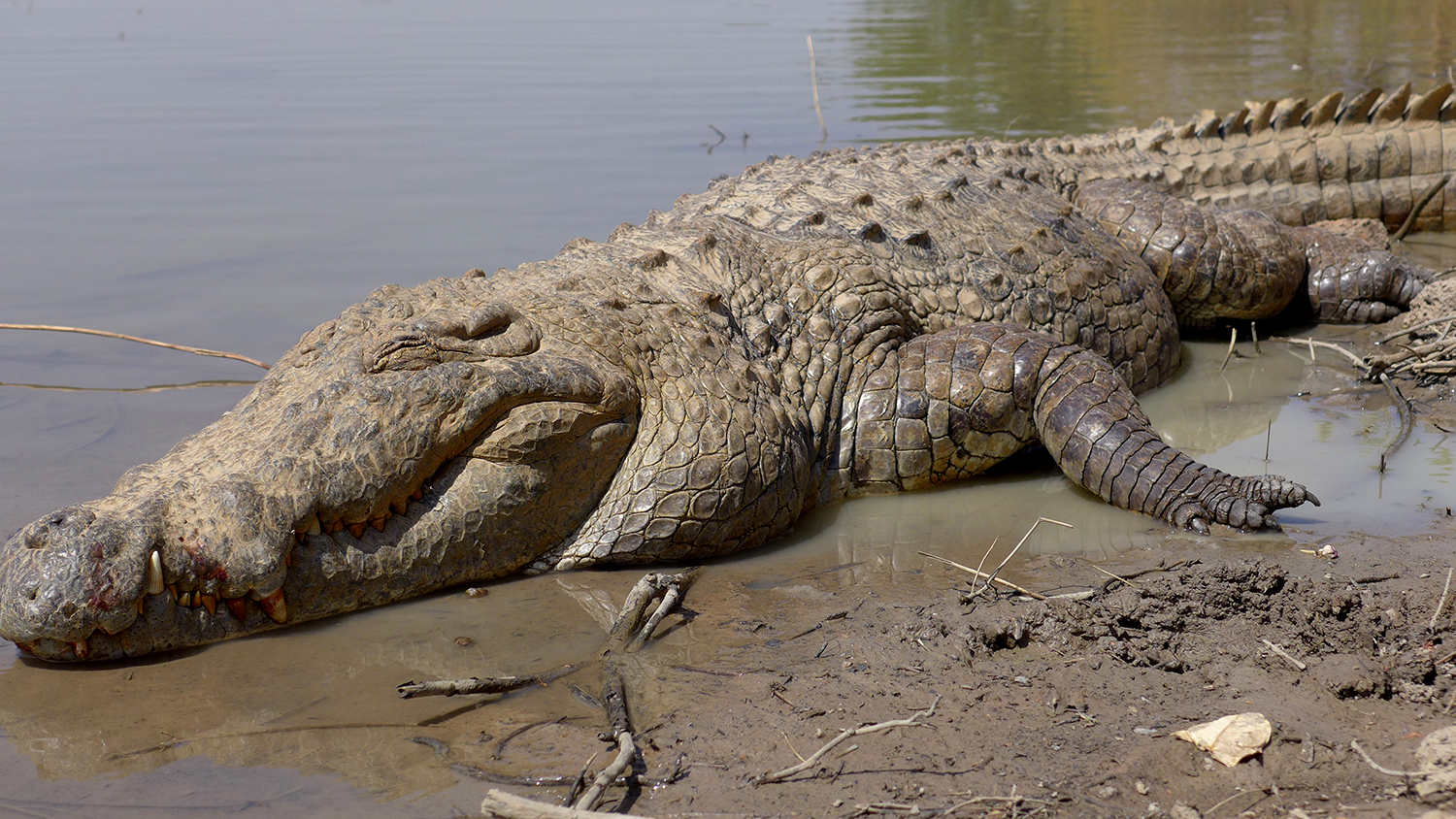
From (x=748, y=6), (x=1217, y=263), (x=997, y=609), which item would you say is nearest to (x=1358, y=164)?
(x=1217, y=263)

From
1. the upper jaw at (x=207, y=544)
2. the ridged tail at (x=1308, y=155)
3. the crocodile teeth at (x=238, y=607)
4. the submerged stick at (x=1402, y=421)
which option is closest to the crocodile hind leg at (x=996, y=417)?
the submerged stick at (x=1402, y=421)

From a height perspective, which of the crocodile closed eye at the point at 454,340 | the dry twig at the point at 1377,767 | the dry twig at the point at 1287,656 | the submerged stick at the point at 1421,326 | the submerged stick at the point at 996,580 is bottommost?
the submerged stick at the point at 996,580

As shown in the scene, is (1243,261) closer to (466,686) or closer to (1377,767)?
(1377,767)

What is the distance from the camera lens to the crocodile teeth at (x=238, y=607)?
9.94ft

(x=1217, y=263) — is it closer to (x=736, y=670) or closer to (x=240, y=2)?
(x=736, y=670)

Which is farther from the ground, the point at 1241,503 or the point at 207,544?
the point at 207,544

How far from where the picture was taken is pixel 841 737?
237 cm

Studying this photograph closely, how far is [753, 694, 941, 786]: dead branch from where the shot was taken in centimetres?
234

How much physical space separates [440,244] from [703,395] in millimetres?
4478

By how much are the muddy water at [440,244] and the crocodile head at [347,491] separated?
14 cm

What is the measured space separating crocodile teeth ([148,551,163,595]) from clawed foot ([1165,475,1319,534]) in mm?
3242

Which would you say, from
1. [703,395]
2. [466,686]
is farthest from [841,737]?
[703,395]

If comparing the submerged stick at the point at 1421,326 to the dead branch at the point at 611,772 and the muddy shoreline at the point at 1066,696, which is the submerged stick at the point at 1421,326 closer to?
the muddy shoreline at the point at 1066,696

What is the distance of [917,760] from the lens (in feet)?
7.88
